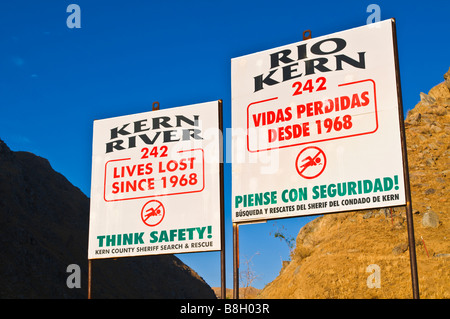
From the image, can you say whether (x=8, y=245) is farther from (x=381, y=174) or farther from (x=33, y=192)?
(x=381, y=174)

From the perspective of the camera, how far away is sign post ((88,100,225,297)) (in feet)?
42.7

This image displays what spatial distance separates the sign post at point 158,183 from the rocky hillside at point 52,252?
66.3m

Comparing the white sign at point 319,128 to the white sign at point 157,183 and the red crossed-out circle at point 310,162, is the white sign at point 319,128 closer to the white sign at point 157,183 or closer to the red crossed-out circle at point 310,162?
the red crossed-out circle at point 310,162

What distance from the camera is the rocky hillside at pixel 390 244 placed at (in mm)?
35438

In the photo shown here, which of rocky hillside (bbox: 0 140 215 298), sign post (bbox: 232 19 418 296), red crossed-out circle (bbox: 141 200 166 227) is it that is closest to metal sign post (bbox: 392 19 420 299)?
sign post (bbox: 232 19 418 296)

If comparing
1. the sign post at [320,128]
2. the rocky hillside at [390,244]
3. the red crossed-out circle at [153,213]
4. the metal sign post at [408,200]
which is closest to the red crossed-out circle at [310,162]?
the sign post at [320,128]

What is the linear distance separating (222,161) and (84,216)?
119 metres

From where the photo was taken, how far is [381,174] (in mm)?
10734

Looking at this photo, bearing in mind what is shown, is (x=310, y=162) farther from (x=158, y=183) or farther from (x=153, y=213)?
(x=153, y=213)

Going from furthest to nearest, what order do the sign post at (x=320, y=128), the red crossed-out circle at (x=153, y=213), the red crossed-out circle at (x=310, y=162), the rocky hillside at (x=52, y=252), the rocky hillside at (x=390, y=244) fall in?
the rocky hillside at (x=52, y=252)
the rocky hillside at (x=390, y=244)
the red crossed-out circle at (x=153, y=213)
the red crossed-out circle at (x=310, y=162)
the sign post at (x=320, y=128)

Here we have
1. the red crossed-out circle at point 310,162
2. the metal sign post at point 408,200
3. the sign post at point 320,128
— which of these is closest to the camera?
the metal sign post at point 408,200

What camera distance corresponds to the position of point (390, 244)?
40906 millimetres

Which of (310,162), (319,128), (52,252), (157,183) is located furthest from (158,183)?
(52,252)

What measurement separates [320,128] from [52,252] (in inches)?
3654
